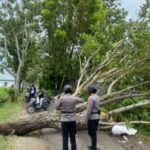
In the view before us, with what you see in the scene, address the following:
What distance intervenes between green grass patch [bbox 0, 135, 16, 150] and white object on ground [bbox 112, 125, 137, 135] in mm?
3598

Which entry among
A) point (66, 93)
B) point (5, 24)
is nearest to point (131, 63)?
point (66, 93)

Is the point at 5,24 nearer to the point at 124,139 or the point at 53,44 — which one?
the point at 53,44

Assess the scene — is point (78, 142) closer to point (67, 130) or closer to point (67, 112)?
point (67, 130)

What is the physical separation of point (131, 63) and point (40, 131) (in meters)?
5.10

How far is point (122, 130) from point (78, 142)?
1.88m

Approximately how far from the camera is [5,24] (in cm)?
4056

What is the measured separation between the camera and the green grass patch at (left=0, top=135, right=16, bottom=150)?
477 inches

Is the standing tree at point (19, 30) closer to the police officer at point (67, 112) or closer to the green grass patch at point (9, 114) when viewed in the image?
the green grass patch at point (9, 114)

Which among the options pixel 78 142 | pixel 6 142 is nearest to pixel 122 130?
pixel 78 142

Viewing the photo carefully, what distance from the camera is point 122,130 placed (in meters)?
14.9

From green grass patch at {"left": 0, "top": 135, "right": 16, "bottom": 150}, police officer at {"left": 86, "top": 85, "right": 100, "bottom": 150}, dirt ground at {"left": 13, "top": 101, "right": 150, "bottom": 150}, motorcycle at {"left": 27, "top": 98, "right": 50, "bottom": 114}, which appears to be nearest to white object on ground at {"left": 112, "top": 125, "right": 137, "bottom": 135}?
dirt ground at {"left": 13, "top": 101, "right": 150, "bottom": 150}

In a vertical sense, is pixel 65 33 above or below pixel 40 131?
above

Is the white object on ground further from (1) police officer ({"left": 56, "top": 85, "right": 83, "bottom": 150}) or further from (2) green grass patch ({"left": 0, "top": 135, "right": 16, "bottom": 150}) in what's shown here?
(1) police officer ({"left": 56, "top": 85, "right": 83, "bottom": 150})

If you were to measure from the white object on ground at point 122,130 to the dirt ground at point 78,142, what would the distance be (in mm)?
198
